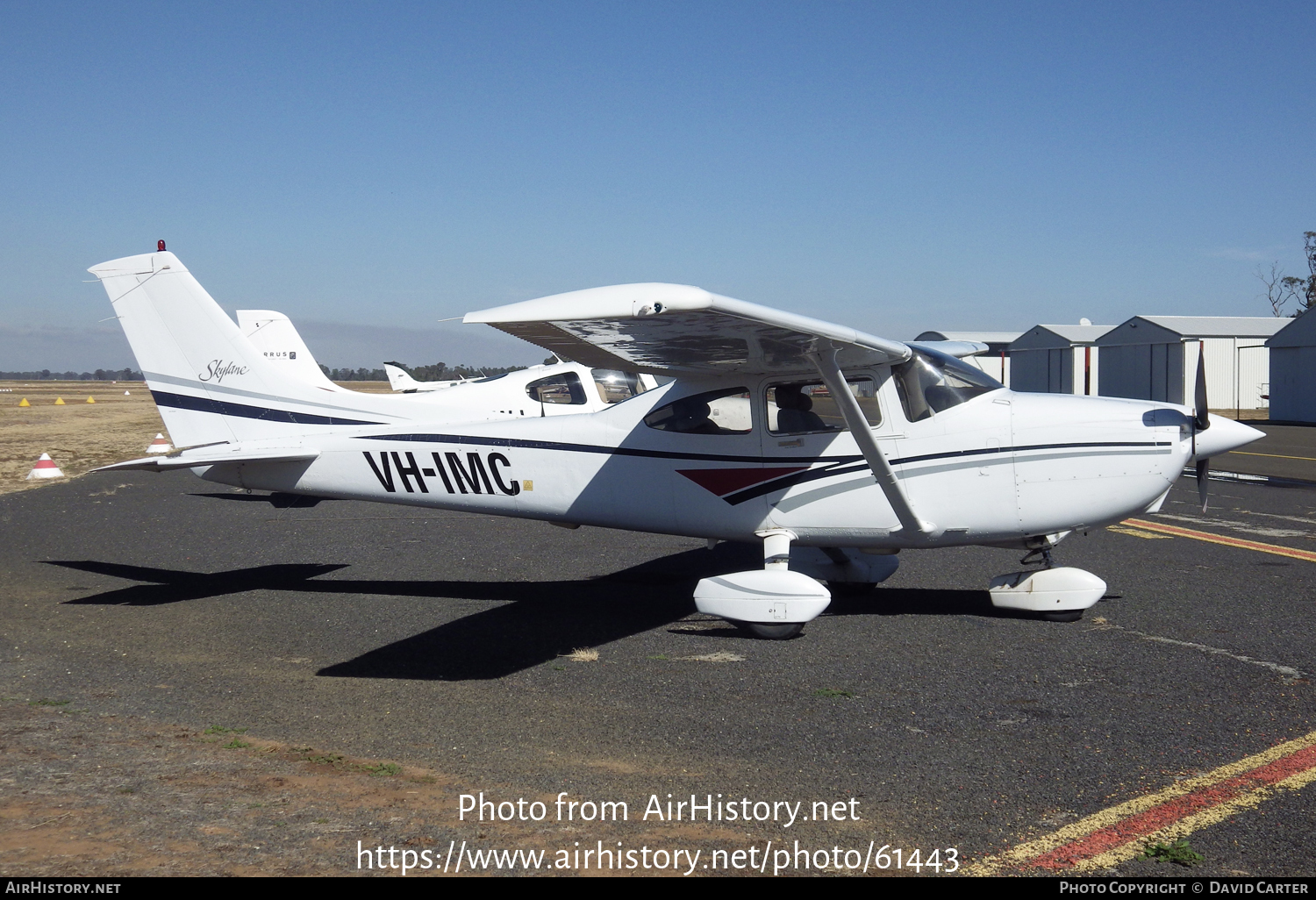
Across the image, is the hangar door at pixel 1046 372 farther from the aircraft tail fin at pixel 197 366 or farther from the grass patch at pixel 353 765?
the grass patch at pixel 353 765

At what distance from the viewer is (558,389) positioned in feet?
48.3

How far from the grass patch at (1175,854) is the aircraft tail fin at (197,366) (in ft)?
24.2

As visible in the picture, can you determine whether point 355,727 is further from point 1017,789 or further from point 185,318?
point 185,318

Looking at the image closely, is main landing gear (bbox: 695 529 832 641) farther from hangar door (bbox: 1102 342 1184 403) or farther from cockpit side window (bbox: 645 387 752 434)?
hangar door (bbox: 1102 342 1184 403)

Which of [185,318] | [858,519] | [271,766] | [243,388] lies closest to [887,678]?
[858,519]

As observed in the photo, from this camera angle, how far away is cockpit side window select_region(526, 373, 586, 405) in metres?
14.5

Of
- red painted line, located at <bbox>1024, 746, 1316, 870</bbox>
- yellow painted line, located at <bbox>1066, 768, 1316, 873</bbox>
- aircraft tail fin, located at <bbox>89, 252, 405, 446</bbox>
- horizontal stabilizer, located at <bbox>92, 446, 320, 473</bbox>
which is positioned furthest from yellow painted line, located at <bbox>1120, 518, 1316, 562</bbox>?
aircraft tail fin, located at <bbox>89, 252, 405, 446</bbox>

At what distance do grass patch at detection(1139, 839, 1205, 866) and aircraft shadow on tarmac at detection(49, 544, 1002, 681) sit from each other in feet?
12.7

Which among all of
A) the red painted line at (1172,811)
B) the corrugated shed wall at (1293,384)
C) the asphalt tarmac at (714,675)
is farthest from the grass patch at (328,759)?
the corrugated shed wall at (1293,384)

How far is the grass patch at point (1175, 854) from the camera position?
3.54m

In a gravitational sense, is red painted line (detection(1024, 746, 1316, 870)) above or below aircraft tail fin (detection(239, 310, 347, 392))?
below

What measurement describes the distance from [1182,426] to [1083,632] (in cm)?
167

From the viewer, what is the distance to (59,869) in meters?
3.51

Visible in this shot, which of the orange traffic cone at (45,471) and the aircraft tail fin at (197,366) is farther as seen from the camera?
the orange traffic cone at (45,471)
